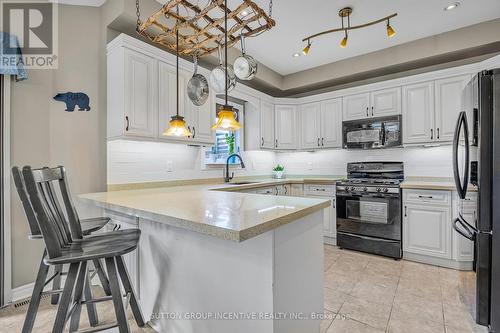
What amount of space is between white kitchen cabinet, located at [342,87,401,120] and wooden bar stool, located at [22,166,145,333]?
3.51 m

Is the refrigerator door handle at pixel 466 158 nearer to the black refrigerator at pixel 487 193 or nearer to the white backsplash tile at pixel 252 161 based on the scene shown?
the black refrigerator at pixel 487 193

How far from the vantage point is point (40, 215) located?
1132mm

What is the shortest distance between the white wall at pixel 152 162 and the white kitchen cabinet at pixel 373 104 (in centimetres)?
230

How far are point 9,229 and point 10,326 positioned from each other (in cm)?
76

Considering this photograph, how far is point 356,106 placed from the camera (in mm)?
3795

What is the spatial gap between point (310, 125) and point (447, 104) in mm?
1895

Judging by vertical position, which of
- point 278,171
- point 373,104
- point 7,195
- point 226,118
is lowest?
point 7,195

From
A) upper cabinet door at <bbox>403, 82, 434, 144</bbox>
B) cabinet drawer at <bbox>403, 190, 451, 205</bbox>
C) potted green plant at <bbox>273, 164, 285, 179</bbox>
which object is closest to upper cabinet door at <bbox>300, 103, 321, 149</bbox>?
potted green plant at <bbox>273, 164, 285, 179</bbox>

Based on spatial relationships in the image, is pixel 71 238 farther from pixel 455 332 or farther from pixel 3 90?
pixel 455 332

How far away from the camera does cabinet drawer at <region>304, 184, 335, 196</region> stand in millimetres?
3682

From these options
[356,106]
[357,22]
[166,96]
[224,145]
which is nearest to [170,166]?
[166,96]

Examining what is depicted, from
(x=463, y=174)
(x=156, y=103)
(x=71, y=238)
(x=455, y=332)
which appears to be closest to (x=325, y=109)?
(x=463, y=174)

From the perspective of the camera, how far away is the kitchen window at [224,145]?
364cm

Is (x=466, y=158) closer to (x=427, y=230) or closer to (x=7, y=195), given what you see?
(x=427, y=230)
